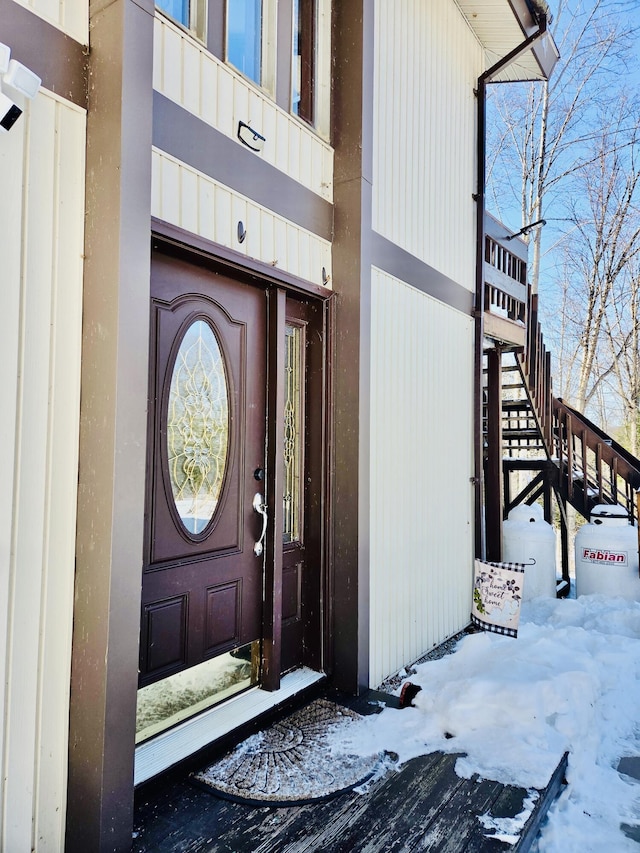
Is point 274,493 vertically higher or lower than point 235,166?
lower

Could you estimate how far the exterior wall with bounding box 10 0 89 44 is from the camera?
1.97 metres

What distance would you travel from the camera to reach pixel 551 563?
5.84 meters

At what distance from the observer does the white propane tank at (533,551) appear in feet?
18.8

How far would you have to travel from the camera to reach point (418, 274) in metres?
4.27

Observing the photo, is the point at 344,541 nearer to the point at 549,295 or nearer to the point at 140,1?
the point at 140,1

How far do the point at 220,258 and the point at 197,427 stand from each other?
0.80 meters

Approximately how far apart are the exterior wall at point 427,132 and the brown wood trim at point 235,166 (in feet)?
1.80

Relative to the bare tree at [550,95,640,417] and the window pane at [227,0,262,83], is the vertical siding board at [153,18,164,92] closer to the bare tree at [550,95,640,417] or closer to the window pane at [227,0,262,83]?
the window pane at [227,0,262,83]

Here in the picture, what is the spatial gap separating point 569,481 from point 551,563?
112 centimetres

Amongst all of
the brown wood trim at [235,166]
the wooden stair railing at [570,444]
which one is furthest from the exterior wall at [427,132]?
the wooden stair railing at [570,444]

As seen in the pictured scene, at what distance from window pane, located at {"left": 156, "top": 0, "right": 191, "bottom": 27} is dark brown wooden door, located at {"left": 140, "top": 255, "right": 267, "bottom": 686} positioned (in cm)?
107

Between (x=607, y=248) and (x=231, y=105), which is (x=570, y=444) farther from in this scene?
(x=607, y=248)

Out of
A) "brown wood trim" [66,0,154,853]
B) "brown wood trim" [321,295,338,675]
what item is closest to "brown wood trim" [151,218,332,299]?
"brown wood trim" [321,295,338,675]

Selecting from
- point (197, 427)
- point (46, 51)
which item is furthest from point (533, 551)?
point (46, 51)
